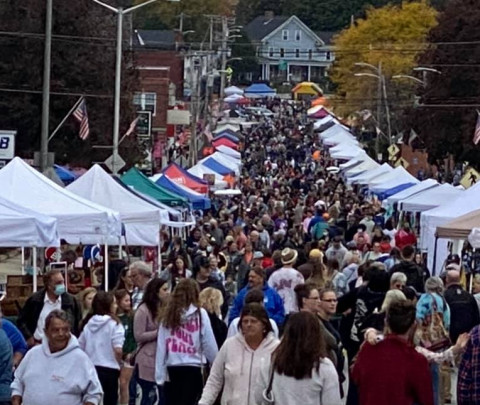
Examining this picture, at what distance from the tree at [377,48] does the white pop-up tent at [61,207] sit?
277 ft

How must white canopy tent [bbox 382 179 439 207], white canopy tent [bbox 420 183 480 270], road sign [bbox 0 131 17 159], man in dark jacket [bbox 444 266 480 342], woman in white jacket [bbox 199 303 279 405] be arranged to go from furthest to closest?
white canopy tent [bbox 382 179 439 207]
road sign [bbox 0 131 17 159]
white canopy tent [bbox 420 183 480 270]
man in dark jacket [bbox 444 266 480 342]
woman in white jacket [bbox 199 303 279 405]

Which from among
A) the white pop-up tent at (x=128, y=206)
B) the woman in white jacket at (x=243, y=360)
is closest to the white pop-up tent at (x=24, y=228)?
the white pop-up tent at (x=128, y=206)

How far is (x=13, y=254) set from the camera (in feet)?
142

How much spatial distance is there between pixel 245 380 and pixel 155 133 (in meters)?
76.0

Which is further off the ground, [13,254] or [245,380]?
[245,380]

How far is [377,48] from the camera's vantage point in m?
121

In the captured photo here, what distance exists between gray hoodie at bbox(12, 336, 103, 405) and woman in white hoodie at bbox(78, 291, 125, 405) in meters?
3.06

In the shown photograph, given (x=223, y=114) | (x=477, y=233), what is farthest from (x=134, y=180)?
(x=223, y=114)

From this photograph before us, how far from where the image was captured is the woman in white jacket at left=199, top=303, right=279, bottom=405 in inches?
405

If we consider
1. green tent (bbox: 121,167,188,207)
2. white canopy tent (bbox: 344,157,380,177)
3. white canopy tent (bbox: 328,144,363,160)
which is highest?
green tent (bbox: 121,167,188,207)

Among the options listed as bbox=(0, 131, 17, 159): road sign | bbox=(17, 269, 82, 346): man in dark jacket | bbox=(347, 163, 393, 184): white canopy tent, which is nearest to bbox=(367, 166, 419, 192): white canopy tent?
bbox=(347, 163, 393, 184): white canopy tent

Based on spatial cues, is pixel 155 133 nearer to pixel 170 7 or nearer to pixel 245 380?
pixel 245 380

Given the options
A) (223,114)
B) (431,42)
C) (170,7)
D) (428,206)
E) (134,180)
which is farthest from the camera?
(170,7)

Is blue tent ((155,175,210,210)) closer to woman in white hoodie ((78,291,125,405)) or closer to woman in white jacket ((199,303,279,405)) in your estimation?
woman in white hoodie ((78,291,125,405))
